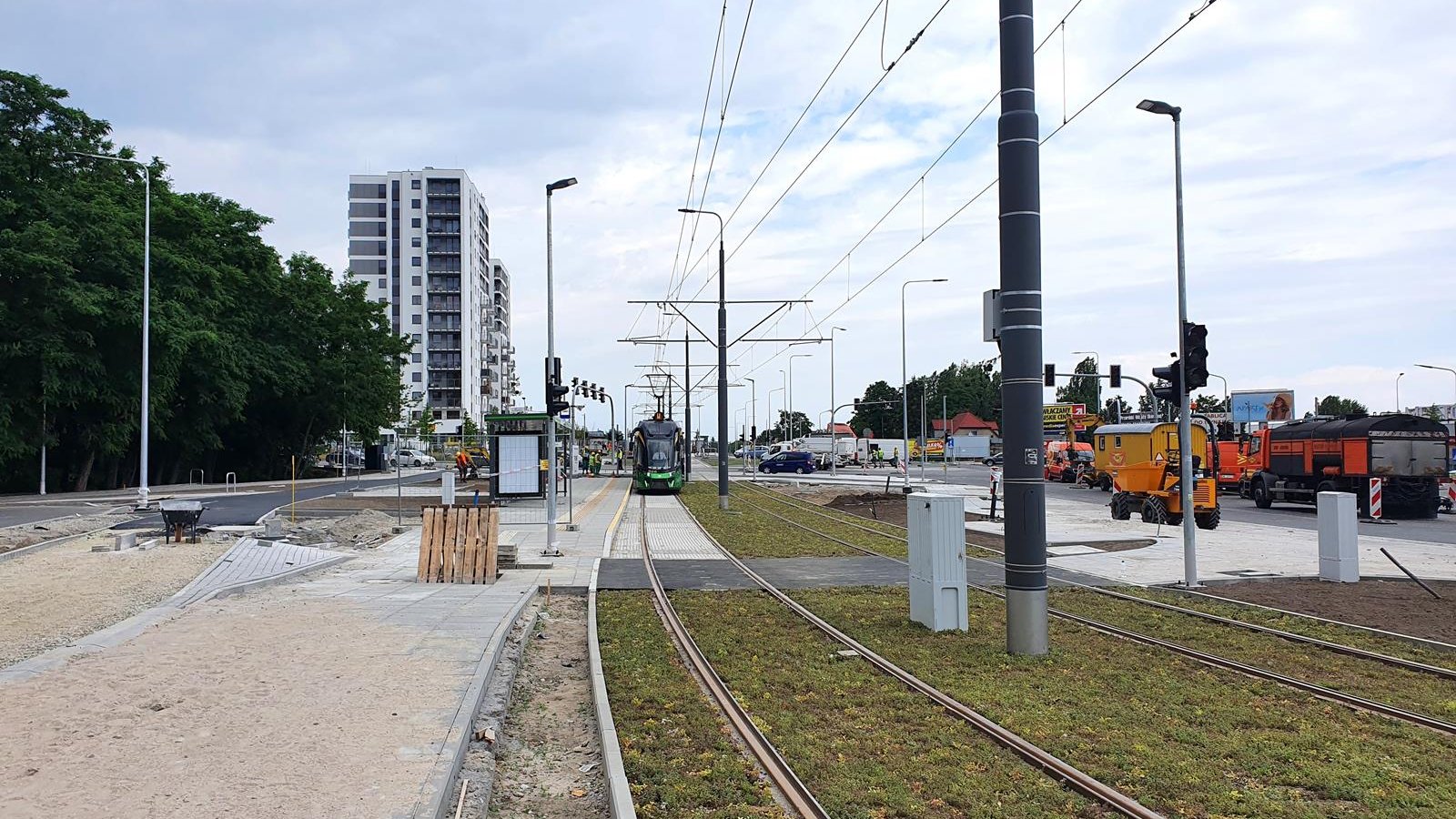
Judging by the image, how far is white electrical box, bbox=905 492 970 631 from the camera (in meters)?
11.1

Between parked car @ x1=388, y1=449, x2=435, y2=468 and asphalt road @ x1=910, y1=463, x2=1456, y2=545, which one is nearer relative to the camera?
asphalt road @ x1=910, y1=463, x2=1456, y2=545

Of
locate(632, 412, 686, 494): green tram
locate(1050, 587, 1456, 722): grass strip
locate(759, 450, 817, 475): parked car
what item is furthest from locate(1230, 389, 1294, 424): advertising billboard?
locate(1050, 587, 1456, 722): grass strip

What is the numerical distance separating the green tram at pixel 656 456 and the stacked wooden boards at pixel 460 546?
29086 millimetres

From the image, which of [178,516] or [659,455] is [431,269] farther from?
[178,516]

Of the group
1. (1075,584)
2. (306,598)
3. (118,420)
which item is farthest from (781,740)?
(118,420)

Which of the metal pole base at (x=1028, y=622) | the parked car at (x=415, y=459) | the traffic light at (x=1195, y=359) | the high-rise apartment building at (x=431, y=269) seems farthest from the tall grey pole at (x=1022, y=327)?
the high-rise apartment building at (x=431, y=269)

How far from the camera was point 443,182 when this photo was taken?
383 ft

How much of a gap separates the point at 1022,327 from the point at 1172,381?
22.5ft

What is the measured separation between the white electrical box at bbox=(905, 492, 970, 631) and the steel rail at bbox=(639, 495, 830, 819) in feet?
8.34

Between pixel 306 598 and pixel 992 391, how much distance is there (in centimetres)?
16901

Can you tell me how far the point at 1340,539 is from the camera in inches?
607

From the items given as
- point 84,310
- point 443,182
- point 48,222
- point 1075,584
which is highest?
point 443,182

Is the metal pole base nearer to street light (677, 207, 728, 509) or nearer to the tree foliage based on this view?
street light (677, 207, 728, 509)

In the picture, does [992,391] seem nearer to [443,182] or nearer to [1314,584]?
[443,182]
